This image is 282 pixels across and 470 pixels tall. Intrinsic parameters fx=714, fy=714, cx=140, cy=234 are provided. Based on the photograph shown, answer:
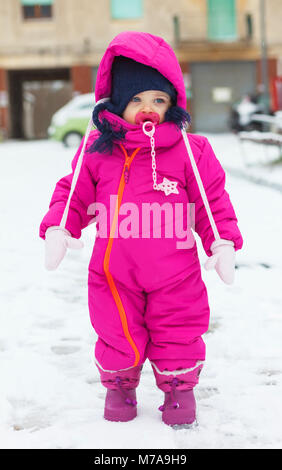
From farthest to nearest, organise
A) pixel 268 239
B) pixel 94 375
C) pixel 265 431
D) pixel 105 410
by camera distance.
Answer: pixel 268 239 < pixel 94 375 < pixel 105 410 < pixel 265 431

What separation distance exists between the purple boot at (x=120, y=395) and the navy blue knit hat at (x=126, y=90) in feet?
2.42

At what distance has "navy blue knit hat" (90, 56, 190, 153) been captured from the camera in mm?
2285

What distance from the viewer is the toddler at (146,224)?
226 centimetres

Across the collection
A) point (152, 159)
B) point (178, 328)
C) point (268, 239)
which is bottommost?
point (268, 239)

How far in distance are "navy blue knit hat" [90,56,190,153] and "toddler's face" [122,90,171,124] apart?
0.02 metres

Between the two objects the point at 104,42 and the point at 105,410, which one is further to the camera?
the point at 104,42

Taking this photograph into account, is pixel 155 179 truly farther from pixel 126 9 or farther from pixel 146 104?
pixel 126 9

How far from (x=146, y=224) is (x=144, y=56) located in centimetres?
52

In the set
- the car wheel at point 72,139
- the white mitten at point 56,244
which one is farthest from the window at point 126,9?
the white mitten at point 56,244

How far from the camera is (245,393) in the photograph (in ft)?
8.39
